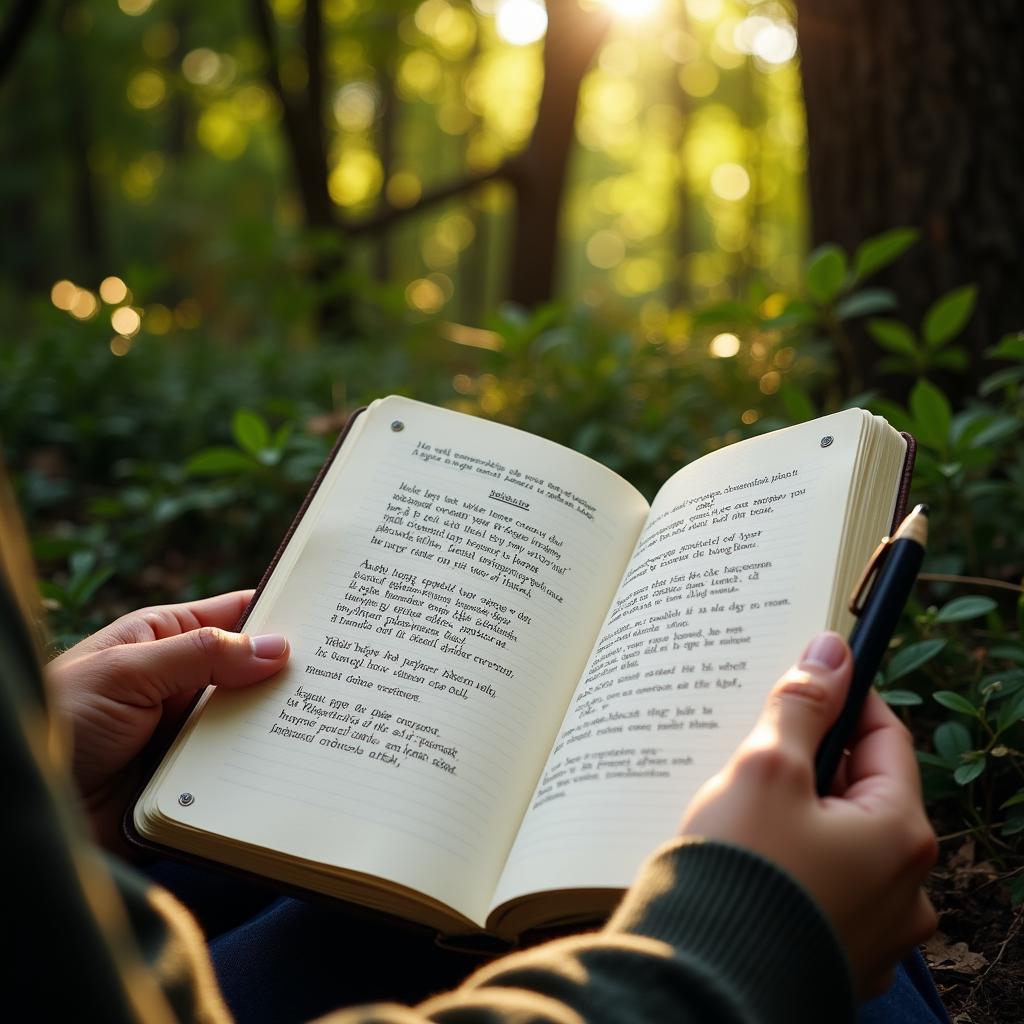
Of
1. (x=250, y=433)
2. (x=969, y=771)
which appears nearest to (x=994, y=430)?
(x=969, y=771)

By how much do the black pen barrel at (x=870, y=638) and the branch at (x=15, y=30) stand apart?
4195mm

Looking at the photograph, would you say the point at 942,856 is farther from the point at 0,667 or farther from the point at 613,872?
the point at 0,667

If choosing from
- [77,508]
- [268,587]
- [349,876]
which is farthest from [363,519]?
[77,508]

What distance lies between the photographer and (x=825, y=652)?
0.93m

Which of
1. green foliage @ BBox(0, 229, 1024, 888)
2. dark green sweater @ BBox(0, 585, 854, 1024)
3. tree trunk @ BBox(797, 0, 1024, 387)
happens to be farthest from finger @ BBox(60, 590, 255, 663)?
tree trunk @ BBox(797, 0, 1024, 387)

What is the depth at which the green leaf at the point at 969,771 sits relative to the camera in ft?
4.12

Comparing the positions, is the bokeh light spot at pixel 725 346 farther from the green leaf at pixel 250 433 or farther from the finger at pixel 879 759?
the finger at pixel 879 759

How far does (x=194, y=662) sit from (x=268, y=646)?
0.09 meters

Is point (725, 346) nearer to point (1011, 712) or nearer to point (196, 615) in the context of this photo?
point (1011, 712)

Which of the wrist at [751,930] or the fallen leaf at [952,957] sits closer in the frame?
the wrist at [751,930]

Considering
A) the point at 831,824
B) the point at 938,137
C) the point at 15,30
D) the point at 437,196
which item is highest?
the point at 15,30

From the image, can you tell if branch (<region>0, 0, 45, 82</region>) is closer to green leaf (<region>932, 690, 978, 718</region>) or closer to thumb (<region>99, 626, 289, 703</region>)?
thumb (<region>99, 626, 289, 703</region>)

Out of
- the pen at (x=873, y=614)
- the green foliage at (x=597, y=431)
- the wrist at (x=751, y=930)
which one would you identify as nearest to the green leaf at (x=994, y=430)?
the green foliage at (x=597, y=431)

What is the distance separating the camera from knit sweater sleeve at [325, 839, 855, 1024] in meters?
0.71
